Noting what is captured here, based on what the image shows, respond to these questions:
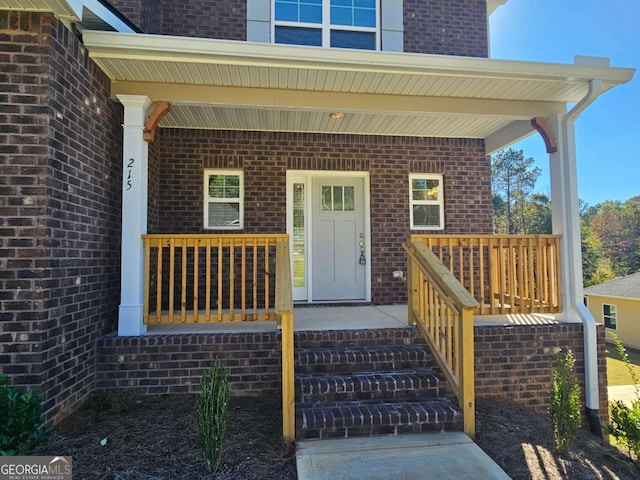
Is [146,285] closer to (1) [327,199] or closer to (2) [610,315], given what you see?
(1) [327,199]

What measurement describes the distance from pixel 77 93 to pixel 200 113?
1.87m

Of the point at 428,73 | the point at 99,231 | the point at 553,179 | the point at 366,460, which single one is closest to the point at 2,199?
the point at 99,231

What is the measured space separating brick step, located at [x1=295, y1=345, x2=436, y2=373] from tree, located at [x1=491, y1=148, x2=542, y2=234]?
26883 millimetres

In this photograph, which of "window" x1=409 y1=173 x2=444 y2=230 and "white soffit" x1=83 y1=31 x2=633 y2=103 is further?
"window" x1=409 y1=173 x2=444 y2=230

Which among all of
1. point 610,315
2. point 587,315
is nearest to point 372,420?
point 587,315

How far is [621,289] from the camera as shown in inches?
671

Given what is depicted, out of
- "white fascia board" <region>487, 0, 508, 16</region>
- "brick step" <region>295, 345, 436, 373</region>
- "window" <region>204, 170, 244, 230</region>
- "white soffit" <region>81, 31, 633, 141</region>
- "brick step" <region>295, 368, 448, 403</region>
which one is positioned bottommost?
"brick step" <region>295, 368, 448, 403</region>

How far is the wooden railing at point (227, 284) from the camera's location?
3.02m

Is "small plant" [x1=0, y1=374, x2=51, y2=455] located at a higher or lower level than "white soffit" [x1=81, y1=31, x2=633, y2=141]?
lower

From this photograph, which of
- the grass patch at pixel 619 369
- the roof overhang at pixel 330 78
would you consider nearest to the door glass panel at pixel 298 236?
the roof overhang at pixel 330 78

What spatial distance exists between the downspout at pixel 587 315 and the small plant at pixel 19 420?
4.92 metres

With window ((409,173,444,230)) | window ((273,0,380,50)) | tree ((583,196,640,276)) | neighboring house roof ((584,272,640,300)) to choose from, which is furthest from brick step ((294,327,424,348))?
tree ((583,196,640,276))

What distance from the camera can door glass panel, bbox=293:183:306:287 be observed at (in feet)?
19.8

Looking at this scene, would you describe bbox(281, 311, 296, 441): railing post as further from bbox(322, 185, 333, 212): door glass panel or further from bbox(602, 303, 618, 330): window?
bbox(602, 303, 618, 330): window
